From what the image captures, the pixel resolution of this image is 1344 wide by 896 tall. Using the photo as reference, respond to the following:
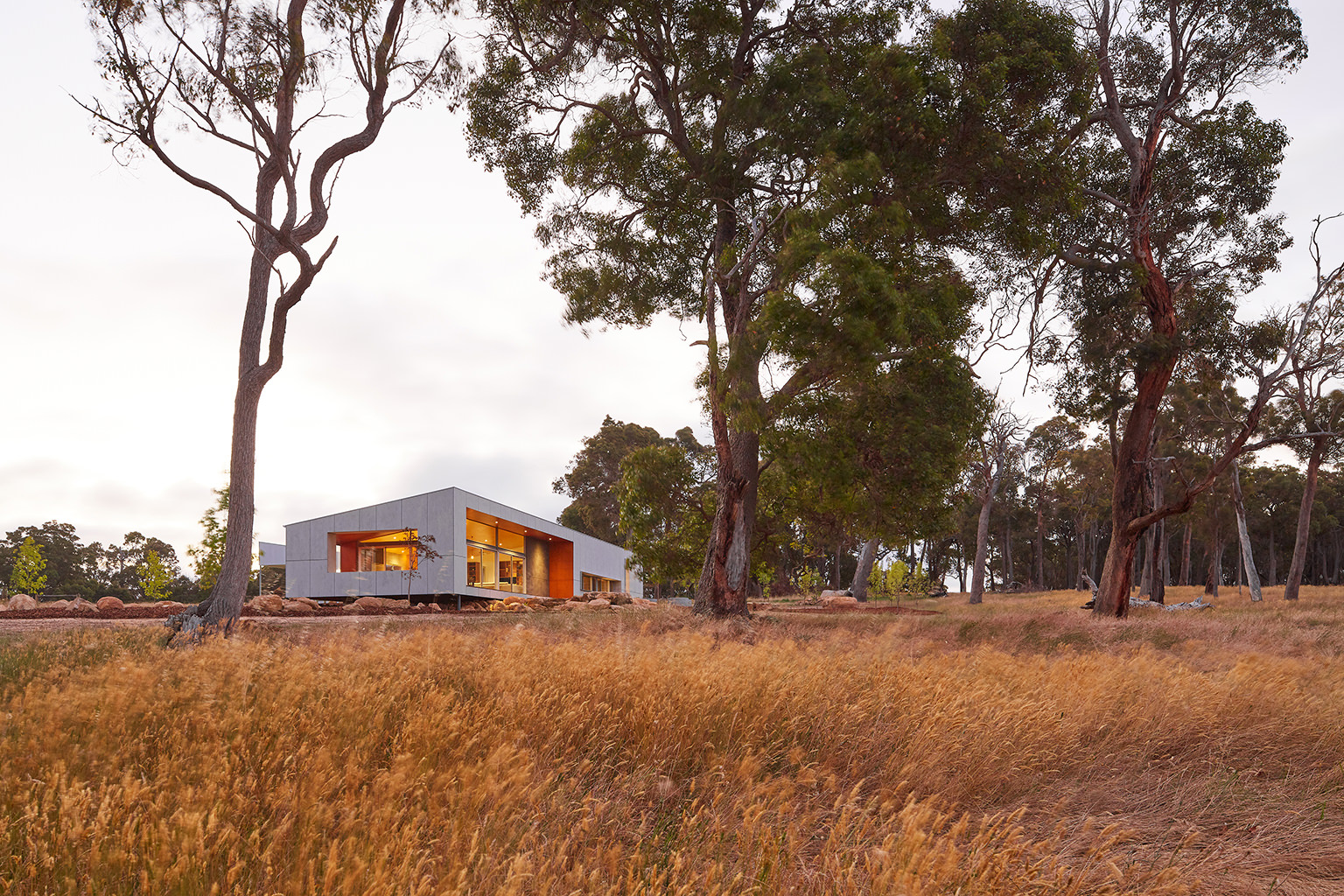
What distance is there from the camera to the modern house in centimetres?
2836

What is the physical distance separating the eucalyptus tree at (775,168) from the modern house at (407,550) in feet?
50.6

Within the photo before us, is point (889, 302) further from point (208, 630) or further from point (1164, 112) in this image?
point (1164, 112)

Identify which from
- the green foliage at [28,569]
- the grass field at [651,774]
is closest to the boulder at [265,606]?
the grass field at [651,774]

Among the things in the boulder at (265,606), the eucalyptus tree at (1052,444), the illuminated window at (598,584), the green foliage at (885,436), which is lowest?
the illuminated window at (598,584)

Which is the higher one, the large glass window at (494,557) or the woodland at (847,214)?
the woodland at (847,214)

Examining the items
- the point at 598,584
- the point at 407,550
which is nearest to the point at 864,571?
the point at 598,584

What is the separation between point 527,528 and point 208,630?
2839 centimetres

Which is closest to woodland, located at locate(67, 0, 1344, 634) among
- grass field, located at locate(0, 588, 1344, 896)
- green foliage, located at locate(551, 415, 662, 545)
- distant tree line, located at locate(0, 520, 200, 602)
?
grass field, located at locate(0, 588, 1344, 896)

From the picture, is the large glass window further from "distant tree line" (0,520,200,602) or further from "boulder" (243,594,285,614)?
"distant tree line" (0,520,200,602)

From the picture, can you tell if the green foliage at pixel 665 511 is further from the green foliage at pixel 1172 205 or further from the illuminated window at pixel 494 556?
the illuminated window at pixel 494 556

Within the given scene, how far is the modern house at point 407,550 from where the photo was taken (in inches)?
1117

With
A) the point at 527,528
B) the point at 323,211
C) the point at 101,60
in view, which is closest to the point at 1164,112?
the point at 323,211

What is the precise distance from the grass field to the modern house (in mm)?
22237

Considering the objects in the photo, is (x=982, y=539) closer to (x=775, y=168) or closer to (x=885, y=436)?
(x=885, y=436)
